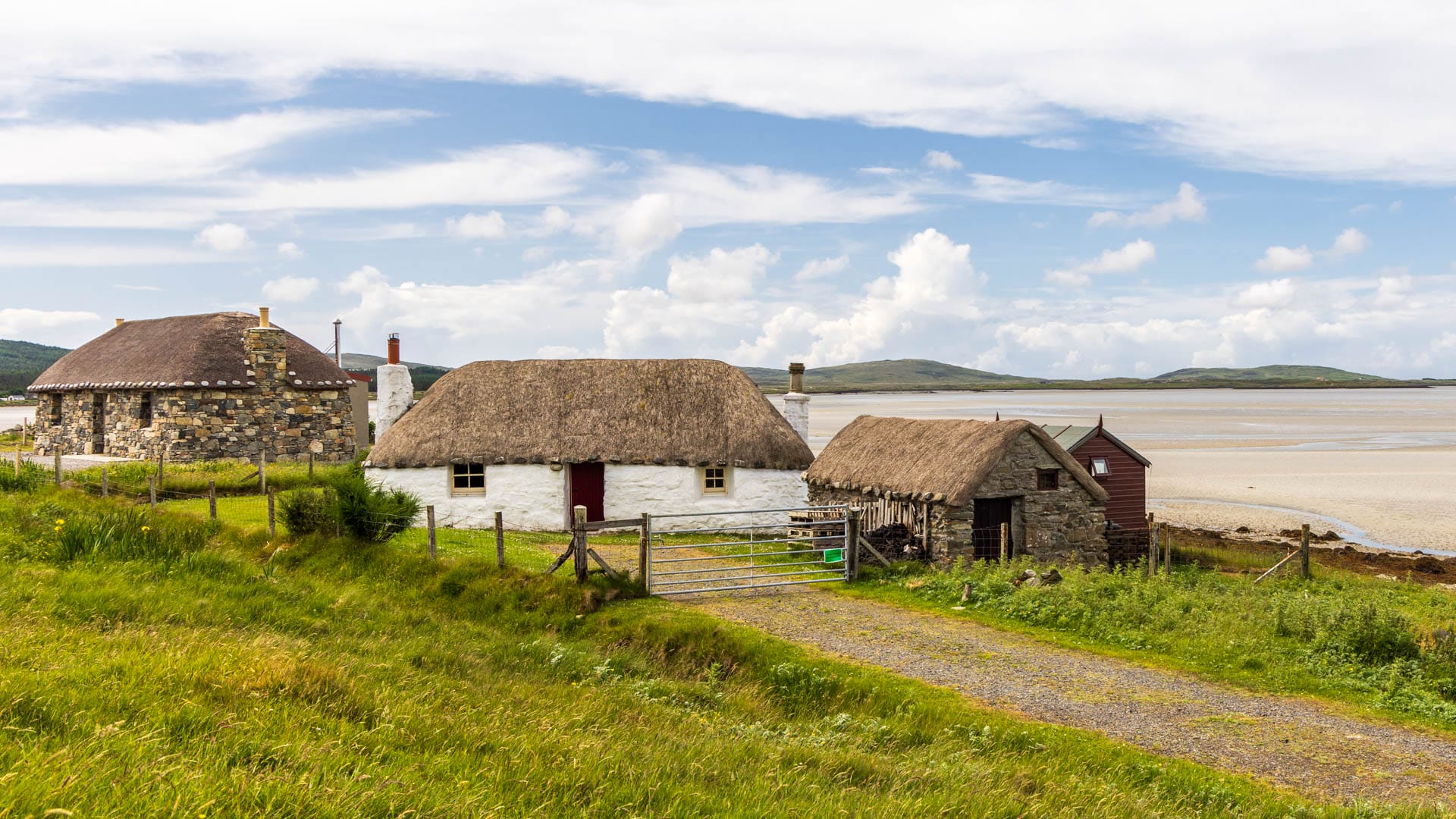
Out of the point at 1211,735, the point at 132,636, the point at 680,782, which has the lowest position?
the point at 1211,735

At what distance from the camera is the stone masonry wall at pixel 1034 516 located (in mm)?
19500

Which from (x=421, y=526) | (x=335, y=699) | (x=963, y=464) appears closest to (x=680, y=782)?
(x=335, y=699)

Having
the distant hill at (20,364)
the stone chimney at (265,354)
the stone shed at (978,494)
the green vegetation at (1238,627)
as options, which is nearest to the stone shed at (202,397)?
the stone chimney at (265,354)

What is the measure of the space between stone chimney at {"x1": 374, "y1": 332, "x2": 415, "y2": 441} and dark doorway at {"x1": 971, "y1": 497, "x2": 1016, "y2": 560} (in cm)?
1643

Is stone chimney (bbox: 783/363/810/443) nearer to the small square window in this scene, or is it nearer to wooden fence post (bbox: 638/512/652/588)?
the small square window

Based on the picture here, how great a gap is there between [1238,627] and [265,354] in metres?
34.3

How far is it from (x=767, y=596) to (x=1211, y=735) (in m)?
8.38

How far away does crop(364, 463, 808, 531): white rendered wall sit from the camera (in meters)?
24.1

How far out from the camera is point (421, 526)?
75.0ft

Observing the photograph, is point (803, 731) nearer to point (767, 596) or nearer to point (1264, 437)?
point (767, 596)

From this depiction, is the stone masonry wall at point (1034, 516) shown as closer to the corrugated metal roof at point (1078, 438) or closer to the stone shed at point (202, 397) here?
the corrugated metal roof at point (1078, 438)

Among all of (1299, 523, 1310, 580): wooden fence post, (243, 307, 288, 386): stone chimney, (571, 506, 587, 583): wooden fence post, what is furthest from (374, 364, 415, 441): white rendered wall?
(1299, 523, 1310, 580): wooden fence post

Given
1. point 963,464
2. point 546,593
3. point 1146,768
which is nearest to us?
point 1146,768

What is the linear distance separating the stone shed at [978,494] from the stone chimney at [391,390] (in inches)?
525
